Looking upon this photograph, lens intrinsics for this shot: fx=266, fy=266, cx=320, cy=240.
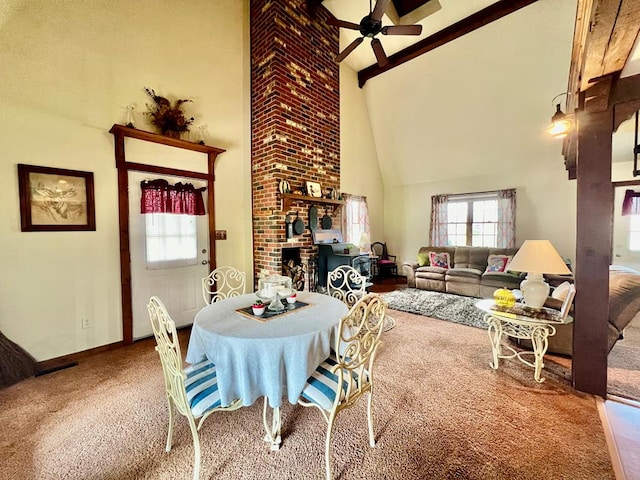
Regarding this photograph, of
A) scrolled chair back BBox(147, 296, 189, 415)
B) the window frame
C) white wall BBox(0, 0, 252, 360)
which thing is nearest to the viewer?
scrolled chair back BBox(147, 296, 189, 415)

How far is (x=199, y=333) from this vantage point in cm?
152

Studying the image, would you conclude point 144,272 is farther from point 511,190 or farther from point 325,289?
point 511,190

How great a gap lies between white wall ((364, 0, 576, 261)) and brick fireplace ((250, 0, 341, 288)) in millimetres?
2022

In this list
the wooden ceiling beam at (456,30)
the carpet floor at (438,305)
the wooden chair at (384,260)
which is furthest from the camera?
the wooden chair at (384,260)

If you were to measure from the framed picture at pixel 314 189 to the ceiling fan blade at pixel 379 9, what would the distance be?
211cm

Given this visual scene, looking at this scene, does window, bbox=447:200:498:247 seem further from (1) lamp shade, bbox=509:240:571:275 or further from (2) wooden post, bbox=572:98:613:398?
(2) wooden post, bbox=572:98:613:398

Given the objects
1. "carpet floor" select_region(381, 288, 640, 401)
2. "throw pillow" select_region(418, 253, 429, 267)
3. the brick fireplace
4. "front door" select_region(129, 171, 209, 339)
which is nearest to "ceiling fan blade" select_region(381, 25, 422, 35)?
the brick fireplace

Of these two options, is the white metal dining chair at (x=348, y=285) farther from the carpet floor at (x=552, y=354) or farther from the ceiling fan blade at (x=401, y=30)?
the ceiling fan blade at (x=401, y=30)

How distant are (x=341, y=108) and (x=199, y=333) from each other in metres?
4.95

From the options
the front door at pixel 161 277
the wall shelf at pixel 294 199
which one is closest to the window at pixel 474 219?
the wall shelf at pixel 294 199

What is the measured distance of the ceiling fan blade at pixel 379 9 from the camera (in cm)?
259

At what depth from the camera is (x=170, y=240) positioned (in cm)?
324

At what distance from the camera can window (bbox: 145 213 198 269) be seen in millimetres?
3096

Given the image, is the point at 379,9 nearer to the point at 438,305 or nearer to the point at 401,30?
the point at 401,30
